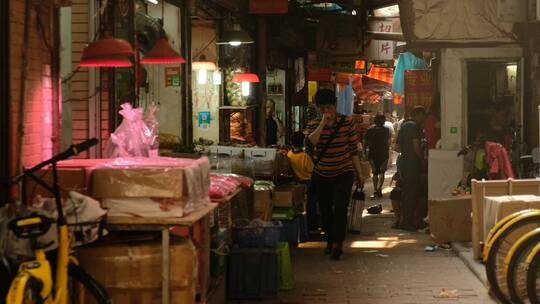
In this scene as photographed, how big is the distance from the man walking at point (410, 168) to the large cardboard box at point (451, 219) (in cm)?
242

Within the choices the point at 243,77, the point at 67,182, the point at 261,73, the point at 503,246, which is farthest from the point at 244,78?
the point at 67,182

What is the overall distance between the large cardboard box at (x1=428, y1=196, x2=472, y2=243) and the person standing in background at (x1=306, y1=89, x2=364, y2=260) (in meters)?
1.68

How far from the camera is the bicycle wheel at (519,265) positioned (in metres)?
8.26

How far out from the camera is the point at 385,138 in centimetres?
2308

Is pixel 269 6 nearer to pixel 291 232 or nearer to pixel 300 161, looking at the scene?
pixel 300 161

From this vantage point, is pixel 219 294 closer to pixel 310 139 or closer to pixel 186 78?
pixel 310 139

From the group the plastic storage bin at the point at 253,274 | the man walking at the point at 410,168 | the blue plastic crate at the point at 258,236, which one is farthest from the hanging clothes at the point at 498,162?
the plastic storage bin at the point at 253,274

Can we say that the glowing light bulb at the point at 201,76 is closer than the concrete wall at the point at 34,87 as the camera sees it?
No

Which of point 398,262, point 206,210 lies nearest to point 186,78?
point 398,262

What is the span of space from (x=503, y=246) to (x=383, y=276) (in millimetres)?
2453

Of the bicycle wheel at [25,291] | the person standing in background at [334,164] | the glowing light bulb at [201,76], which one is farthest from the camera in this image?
the glowing light bulb at [201,76]

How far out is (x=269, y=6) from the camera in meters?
17.6

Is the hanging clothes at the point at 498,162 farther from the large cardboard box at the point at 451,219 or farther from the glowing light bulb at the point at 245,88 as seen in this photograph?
the glowing light bulb at the point at 245,88

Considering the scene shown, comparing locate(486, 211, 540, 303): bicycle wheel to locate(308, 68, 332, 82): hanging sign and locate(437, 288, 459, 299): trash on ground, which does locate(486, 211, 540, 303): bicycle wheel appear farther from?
locate(308, 68, 332, 82): hanging sign
